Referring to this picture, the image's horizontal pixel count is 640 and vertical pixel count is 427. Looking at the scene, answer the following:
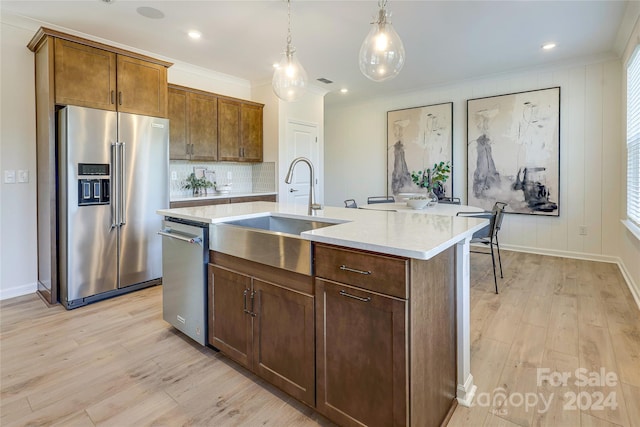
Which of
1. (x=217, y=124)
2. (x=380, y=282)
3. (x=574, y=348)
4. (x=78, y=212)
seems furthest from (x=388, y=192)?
(x=380, y=282)

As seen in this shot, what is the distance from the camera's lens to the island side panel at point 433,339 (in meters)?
1.29

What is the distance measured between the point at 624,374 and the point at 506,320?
822 millimetres

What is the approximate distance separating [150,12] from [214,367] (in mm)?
3207

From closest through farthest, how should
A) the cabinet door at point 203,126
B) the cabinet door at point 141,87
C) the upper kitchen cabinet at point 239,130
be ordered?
Answer: the cabinet door at point 141,87
the cabinet door at point 203,126
the upper kitchen cabinet at point 239,130

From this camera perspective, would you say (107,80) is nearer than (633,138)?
Yes

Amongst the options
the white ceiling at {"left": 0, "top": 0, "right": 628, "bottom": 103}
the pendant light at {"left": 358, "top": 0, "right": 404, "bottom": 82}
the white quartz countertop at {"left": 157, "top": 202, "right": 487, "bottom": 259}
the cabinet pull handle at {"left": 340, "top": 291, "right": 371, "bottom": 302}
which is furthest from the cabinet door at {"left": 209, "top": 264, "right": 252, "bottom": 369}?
the white ceiling at {"left": 0, "top": 0, "right": 628, "bottom": 103}

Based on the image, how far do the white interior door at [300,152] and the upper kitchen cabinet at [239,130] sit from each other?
51 cm

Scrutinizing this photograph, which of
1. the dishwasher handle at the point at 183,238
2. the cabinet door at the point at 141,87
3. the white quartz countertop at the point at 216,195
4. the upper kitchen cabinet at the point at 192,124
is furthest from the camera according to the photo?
the upper kitchen cabinet at the point at 192,124

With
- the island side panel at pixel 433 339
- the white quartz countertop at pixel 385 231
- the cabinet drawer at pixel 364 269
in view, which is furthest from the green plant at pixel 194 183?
the island side panel at pixel 433 339

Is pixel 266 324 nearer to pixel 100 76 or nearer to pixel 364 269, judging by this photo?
pixel 364 269

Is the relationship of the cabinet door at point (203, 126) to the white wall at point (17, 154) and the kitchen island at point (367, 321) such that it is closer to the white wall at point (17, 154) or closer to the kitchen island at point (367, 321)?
the white wall at point (17, 154)

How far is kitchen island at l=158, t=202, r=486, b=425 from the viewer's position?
1286mm

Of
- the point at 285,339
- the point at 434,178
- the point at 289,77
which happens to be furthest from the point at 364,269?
the point at 434,178

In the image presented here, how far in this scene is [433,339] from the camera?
4.74ft
